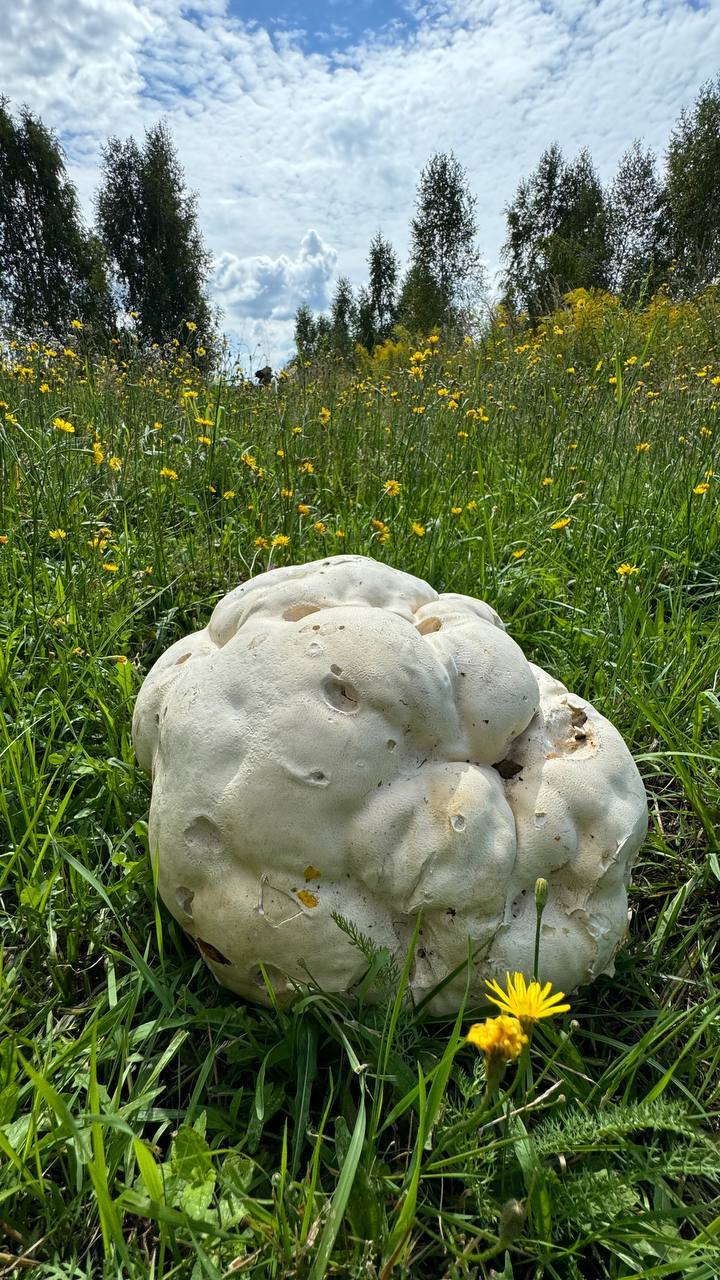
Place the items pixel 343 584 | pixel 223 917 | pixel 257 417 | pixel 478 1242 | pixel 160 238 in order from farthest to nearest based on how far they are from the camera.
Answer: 1. pixel 160 238
2. pixel 257 417
3. pixel 343 584
4. pixel 223 917
5. pixel 478 1242

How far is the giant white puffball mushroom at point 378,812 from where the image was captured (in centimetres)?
136

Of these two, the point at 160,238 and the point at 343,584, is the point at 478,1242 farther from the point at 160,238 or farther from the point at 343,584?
the point at 160,238

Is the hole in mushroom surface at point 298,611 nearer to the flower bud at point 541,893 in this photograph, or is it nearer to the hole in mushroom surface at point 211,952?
the hole in mushroom surface at point 211,952

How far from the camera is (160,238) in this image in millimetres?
29719

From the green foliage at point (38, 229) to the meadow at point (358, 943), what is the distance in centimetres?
2474

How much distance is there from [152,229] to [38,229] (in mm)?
5304

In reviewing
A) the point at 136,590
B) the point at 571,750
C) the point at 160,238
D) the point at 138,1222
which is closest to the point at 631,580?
the point at 571,750

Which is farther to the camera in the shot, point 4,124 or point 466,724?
point 4,124

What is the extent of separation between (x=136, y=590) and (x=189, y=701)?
1384 mm

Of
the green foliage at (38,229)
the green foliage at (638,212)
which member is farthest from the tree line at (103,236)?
the green foliage at (638,212)

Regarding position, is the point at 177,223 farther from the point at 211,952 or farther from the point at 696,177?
the point at 211,952

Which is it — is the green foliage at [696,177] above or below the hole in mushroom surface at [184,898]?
above

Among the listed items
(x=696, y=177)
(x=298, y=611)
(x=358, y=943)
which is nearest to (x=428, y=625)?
(x=298, y=611)

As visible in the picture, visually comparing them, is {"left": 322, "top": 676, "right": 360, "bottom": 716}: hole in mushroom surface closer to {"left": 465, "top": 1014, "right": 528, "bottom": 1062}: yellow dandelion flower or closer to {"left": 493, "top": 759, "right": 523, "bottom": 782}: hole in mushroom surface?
{"left": 493, "top": 759, "right": 523, "bottom": 782}: hole in mushroom surface
